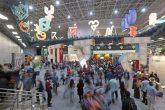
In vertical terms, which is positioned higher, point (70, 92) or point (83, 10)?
point (83, 10)

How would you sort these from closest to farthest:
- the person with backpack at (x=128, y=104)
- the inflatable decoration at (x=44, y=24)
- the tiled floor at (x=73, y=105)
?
the person with backpack at (x=128, y=104) → the tiled floor at (x=73, y=105) → the inflatable decoration at (x=44, y=24)

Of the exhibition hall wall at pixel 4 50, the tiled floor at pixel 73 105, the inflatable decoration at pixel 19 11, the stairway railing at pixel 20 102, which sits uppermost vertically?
the inflatable decoration at pixel 19 11

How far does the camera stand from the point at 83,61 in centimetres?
2275

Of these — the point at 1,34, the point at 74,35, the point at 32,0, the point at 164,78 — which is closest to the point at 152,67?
the point at 164,78

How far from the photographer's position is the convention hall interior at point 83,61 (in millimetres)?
9438

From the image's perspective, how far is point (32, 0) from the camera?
90.1ft

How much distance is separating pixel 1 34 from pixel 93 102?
12.3m

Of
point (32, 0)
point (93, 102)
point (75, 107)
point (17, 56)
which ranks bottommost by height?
point (75, 107)

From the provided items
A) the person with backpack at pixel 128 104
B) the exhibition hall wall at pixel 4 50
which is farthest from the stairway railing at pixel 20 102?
the exhibition hall wall at pixel 4 50

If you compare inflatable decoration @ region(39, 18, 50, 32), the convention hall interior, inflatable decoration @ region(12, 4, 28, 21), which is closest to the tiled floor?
the convention hall interior

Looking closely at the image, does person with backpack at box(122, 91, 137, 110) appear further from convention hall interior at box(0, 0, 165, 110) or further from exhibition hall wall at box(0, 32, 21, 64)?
exhibition hall wall at box(0, 32, 21, 64)

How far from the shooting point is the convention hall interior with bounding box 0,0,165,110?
9438 millimetres

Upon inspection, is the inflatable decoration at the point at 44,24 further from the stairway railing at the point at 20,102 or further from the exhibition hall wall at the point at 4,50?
the stairway railing at the point at 20,102

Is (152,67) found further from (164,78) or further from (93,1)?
(93,1)
